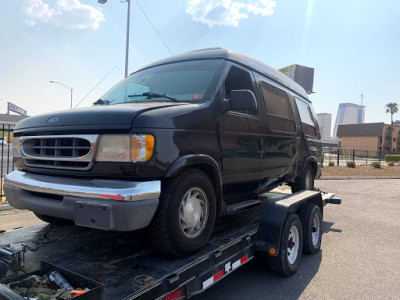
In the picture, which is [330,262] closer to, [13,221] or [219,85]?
[219,85]

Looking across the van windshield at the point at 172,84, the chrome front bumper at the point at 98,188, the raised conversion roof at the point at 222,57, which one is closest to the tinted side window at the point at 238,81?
the raised conversion roof at the point at 222,57

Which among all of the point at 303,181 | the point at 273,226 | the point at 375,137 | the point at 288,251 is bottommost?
the point at 288,251

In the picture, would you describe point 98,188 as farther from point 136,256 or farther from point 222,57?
point 222,57

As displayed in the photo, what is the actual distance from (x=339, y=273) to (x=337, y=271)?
6cm

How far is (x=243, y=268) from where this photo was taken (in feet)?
13.8

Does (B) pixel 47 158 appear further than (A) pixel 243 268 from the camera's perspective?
No

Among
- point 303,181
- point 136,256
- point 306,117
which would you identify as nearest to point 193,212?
point 136,256

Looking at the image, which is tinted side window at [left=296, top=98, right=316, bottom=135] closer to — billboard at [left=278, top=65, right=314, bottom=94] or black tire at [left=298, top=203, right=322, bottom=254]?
black tire at [left=298, top=203, right=322, bottom=254]

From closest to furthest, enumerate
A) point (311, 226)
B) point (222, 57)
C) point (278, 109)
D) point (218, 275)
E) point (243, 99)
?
point (218, 275) → point (243, 99) → point (222, 57) → point (311, 226) → point (278, 109)

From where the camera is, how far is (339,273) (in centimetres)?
416

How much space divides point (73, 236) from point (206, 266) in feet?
4.87

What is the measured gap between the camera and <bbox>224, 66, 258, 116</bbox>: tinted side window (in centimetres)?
375

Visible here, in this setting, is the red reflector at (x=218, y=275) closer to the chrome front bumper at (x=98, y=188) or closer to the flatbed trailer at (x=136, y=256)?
the flatbed trailer at (x=136, y=256)

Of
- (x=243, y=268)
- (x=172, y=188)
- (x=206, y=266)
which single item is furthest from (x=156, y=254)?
(x=243, y=268)
